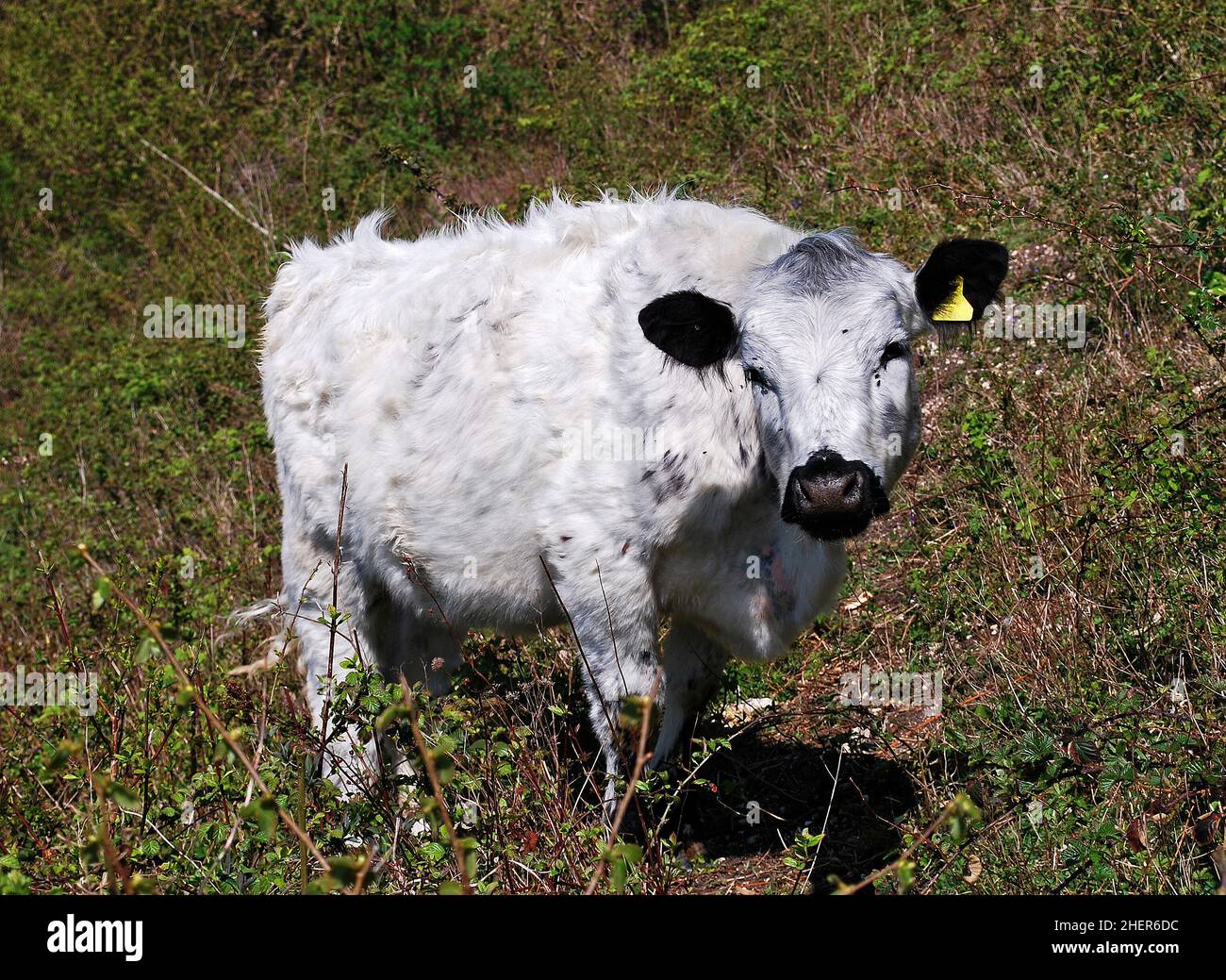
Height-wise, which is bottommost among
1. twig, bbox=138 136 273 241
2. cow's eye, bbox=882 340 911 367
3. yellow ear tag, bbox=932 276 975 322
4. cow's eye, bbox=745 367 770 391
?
cow's eye, bbox=745 367 770 391

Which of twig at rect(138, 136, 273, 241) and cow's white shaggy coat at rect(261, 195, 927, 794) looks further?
twig at rect(138, 136, 273, 241)

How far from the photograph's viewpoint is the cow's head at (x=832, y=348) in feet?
14.4

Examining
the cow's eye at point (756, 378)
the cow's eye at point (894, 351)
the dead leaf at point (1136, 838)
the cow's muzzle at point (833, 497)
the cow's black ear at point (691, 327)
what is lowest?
the dead leaf at point (1136, 838)

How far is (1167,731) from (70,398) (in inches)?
379

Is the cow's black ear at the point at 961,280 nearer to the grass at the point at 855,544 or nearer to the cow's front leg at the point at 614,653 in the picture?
the grass at the point at 855,544

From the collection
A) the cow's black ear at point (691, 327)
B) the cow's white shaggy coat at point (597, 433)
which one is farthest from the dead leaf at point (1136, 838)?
the cow's black ear at point (691, 327)

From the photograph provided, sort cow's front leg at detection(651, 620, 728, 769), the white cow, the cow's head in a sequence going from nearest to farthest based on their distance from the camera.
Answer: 1. the cow's head
2. the white cow
3. cow's front leg at detection(651, 620, 728, 769)

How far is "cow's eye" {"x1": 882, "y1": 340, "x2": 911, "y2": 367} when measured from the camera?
4.82m

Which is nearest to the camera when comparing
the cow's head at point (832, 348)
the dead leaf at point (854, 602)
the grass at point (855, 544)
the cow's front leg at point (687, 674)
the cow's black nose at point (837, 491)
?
the cow's black nose at point (837, 491)

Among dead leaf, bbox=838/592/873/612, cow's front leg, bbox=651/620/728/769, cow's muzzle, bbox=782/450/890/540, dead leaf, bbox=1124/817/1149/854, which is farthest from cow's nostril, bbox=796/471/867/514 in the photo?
dead leaf, bbox=838/592/873/612

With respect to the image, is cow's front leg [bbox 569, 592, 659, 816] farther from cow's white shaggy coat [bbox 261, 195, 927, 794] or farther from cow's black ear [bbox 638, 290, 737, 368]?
cow's black ear [bbox 638, 290, 737, 368]

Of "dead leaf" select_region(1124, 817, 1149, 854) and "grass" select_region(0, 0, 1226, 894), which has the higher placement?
"grass" select_region(0, 0, 1226, 894)

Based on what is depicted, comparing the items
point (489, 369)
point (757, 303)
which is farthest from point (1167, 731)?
point (489, 369)

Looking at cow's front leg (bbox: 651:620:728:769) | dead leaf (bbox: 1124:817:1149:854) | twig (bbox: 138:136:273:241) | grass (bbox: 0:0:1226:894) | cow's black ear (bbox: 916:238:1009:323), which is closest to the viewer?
dead leaf (bbox: 1124:817:1149:854)
